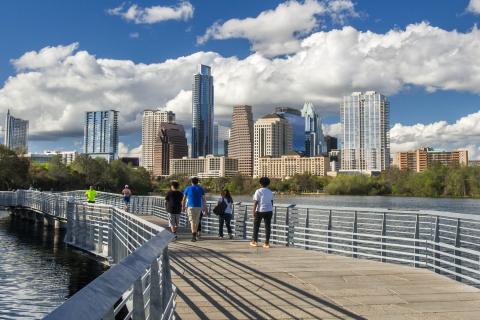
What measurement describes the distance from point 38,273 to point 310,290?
1762 centimetres

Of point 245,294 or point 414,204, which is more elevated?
point 245,294

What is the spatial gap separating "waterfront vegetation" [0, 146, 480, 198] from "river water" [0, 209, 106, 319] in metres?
69.6

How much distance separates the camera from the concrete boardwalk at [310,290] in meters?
6.75

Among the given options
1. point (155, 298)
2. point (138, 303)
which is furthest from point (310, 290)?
point (138, 303)

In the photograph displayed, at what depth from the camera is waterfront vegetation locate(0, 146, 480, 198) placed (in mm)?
102188

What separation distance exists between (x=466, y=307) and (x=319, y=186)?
164 metres

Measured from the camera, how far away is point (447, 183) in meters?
123

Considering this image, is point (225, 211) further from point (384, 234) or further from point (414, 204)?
point (414, 204)

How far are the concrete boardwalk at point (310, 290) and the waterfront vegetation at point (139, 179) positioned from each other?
95691mm

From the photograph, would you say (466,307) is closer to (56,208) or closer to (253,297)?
(253,297)

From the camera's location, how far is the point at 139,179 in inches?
5655

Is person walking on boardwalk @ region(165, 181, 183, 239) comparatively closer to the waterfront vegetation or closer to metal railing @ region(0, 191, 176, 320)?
metal railing @ region(0, 191, 176, 320)

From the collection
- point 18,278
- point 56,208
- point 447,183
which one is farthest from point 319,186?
point 18,278

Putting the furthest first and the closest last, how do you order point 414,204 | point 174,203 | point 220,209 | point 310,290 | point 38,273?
point 414,204 < point 38,273 < point 220,209 < point 174,203 < point 310,290
